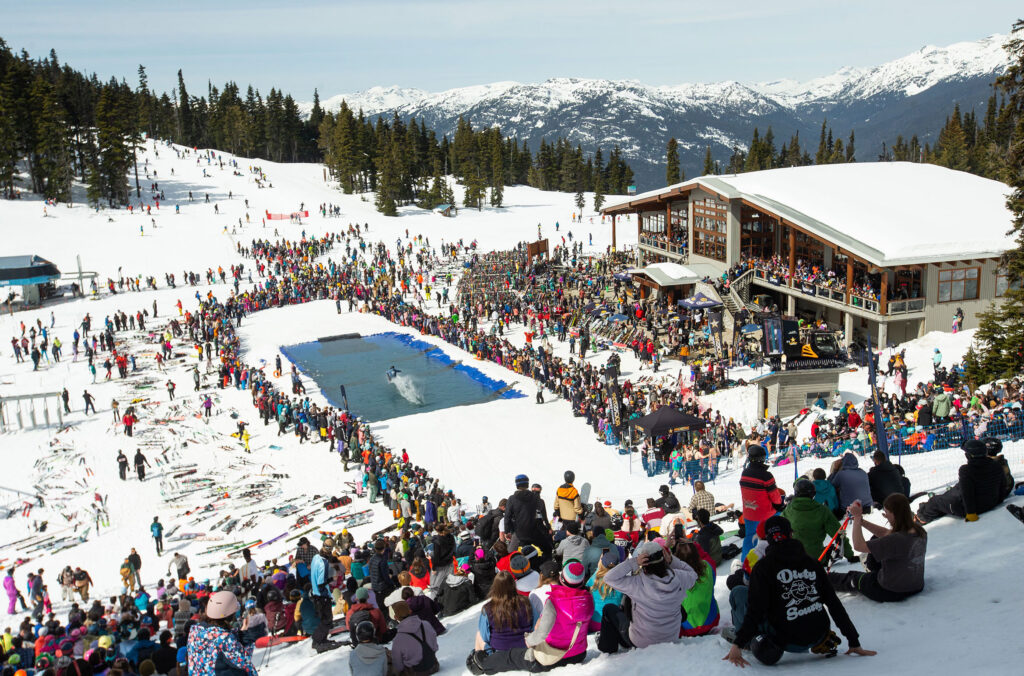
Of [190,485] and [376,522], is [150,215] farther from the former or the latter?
[376,522]

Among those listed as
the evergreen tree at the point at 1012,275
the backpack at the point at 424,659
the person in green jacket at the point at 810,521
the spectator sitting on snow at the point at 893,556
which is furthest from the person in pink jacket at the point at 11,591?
the evergreen tree at the point at 1012,275

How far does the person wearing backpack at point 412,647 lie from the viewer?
7027mm

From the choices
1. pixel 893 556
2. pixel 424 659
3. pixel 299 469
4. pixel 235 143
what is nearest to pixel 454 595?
pixel 424 659

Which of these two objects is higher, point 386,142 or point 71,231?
point 386,142

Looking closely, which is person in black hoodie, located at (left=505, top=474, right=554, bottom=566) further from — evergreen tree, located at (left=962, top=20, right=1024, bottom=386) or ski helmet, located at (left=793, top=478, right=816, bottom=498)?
evergreen tree, located at (left=962, top=20, right=1024, bottom=386)

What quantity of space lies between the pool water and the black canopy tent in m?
9.83

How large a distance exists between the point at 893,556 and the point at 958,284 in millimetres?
26484

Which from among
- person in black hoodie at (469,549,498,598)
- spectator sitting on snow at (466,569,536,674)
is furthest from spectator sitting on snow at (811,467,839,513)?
person in black hoodie at (469,549,498,598)

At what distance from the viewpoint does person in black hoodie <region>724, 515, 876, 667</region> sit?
5203 millimetres

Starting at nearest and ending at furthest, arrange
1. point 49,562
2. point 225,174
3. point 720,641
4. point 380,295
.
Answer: point 720,641 < point 49,562 < point 380,295 < point 225,174

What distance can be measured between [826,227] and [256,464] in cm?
2252

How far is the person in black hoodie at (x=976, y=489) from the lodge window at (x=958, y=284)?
23.4 metres

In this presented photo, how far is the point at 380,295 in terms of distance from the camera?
43.4 meters


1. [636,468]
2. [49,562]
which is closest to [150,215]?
[49,562]
